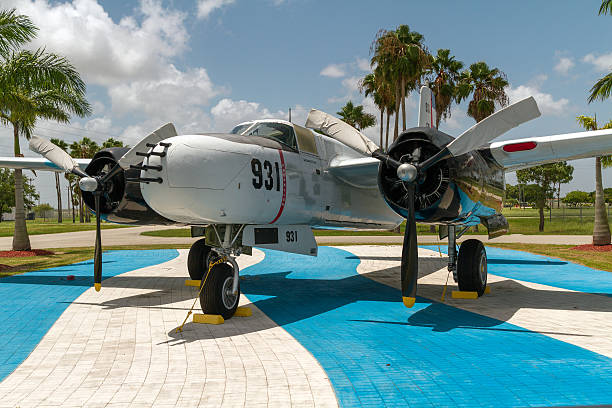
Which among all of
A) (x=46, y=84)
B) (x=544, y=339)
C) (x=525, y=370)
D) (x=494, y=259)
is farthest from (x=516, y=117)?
(x=46, y=84)

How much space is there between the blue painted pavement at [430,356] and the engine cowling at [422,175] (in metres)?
2.08

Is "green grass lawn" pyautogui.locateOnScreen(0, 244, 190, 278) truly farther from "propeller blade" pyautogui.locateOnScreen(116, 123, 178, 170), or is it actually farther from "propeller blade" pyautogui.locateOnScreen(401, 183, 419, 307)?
"propeller blade" pyautogui.locateOnScreen(401, 183, 419, 307)

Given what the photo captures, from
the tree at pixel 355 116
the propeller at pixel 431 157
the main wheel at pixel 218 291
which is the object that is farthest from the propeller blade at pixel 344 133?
the tree at pixel 355 116

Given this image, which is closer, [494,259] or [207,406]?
[207,406]

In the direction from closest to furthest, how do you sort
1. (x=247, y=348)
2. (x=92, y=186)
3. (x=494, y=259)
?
(x=247, y=348), (x=92, y=186), (x=494, y=259)

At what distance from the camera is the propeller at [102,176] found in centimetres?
838

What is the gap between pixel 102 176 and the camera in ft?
34.4

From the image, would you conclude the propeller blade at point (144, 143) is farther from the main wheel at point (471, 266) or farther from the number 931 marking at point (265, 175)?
the main wheel at point (471, 266)

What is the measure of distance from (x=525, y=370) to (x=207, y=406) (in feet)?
12.2

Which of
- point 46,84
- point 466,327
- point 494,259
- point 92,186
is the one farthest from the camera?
point 494,259

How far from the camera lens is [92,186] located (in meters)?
9.66

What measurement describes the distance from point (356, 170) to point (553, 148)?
4093mm

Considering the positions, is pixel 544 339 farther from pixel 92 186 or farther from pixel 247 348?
pixel 92 186

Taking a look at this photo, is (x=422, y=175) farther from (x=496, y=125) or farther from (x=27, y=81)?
(x=27, y=81)
